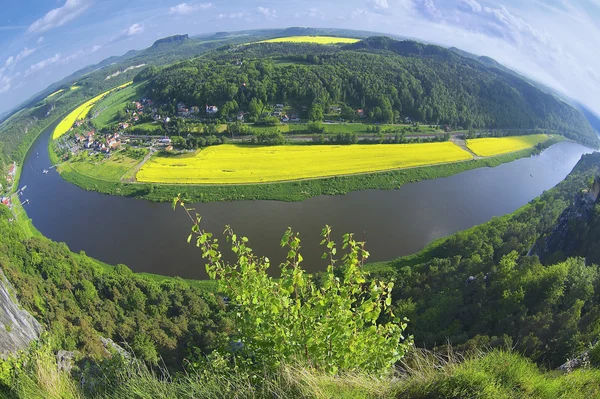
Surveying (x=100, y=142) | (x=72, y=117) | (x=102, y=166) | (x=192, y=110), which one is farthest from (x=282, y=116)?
(x=72, y=117)

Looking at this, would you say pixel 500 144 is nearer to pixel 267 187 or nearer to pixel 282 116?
pixel 282 116

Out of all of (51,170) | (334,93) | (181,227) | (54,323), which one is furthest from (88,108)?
(54,323)

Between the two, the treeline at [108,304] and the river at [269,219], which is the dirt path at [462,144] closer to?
the river at [269,219]

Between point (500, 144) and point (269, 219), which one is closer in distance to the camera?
point (269, 219)

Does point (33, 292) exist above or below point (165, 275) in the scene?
above

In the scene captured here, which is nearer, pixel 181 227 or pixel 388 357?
pixel 388 357

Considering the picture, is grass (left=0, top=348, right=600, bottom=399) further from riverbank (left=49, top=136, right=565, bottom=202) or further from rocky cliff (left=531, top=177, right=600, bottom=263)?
riverbank (left=49, top=136, right=565, bottom=202)

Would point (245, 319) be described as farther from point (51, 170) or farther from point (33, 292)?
point (51, 170)
